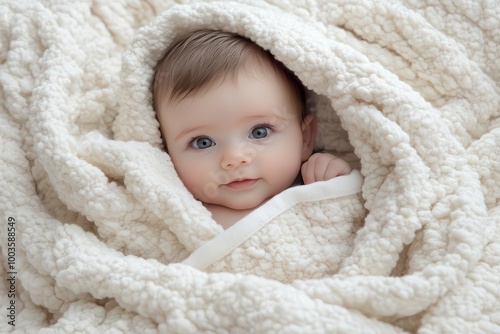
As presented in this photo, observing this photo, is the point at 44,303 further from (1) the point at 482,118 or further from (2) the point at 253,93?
(1) the point at 482,118

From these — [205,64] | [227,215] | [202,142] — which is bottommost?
[227,215]

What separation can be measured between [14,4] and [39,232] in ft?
1.95


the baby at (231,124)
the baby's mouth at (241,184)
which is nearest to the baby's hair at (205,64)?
the baby at (231,124)

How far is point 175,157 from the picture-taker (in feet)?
4.93

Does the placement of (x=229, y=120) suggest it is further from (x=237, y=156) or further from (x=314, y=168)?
(x=314, y=168)

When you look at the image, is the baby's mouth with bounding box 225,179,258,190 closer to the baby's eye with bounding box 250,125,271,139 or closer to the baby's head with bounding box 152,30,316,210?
the baby's head with bounding box 152,30,316,210

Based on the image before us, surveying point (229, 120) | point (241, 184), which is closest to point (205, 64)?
point (229, 120)

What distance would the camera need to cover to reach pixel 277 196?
1.40m

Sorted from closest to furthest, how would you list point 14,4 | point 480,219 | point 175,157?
point 480,219, point 175,157, point 14,4

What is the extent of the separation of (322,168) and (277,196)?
15 cm

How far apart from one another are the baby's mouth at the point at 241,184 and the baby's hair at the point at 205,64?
22cm

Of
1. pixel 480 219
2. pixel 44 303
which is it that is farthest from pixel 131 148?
pixel 480 219

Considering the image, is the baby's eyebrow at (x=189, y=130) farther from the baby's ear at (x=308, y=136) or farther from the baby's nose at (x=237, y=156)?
the baby's ear at (x=308, y=136)

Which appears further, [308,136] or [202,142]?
[308,136]
